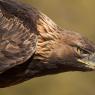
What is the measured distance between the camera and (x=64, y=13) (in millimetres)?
20359

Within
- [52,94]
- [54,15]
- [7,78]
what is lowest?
[7,78]

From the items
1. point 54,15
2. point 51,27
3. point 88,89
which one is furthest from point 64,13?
point 51,27

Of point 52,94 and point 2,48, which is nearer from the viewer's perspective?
point 2,48

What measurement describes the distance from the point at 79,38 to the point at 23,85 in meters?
4.83

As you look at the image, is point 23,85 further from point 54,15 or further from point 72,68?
point 72,68

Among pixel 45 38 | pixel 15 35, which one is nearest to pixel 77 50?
pixel 45 38

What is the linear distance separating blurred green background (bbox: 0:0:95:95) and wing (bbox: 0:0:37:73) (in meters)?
4.79

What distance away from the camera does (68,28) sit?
788 inches

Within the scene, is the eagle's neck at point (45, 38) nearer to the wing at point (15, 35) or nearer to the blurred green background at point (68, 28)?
the wing at point (15, 35)

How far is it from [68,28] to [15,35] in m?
5.46

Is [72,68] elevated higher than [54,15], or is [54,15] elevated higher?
[54,15]

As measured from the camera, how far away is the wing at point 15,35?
14.4m

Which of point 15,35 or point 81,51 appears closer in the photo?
point 15,35

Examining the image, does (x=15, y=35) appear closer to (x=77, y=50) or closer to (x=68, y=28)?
(x=77, y=50)
